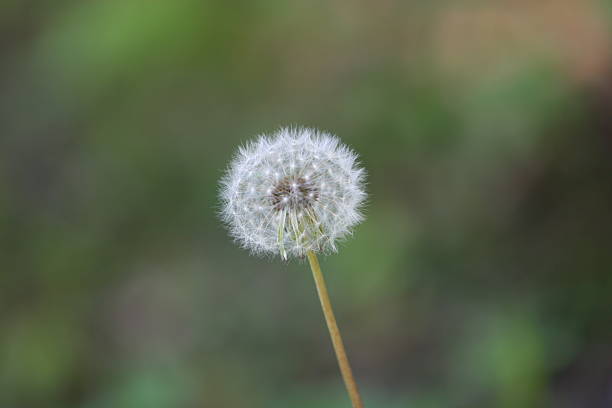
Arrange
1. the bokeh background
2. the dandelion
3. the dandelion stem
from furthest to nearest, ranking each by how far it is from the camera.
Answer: the bokeh background < the dandelion < the dandelion stem

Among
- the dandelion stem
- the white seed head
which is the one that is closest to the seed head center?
the white seed head

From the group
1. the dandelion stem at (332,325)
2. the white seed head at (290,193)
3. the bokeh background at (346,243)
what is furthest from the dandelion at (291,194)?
the bokeh background at (346,243)

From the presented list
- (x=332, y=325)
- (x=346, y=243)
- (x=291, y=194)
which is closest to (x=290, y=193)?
(x=291, y=194)

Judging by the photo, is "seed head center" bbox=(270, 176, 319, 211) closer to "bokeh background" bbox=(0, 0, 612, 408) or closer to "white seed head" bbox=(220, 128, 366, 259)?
"white seed head" bbox=(220, 128, 366, 259)
